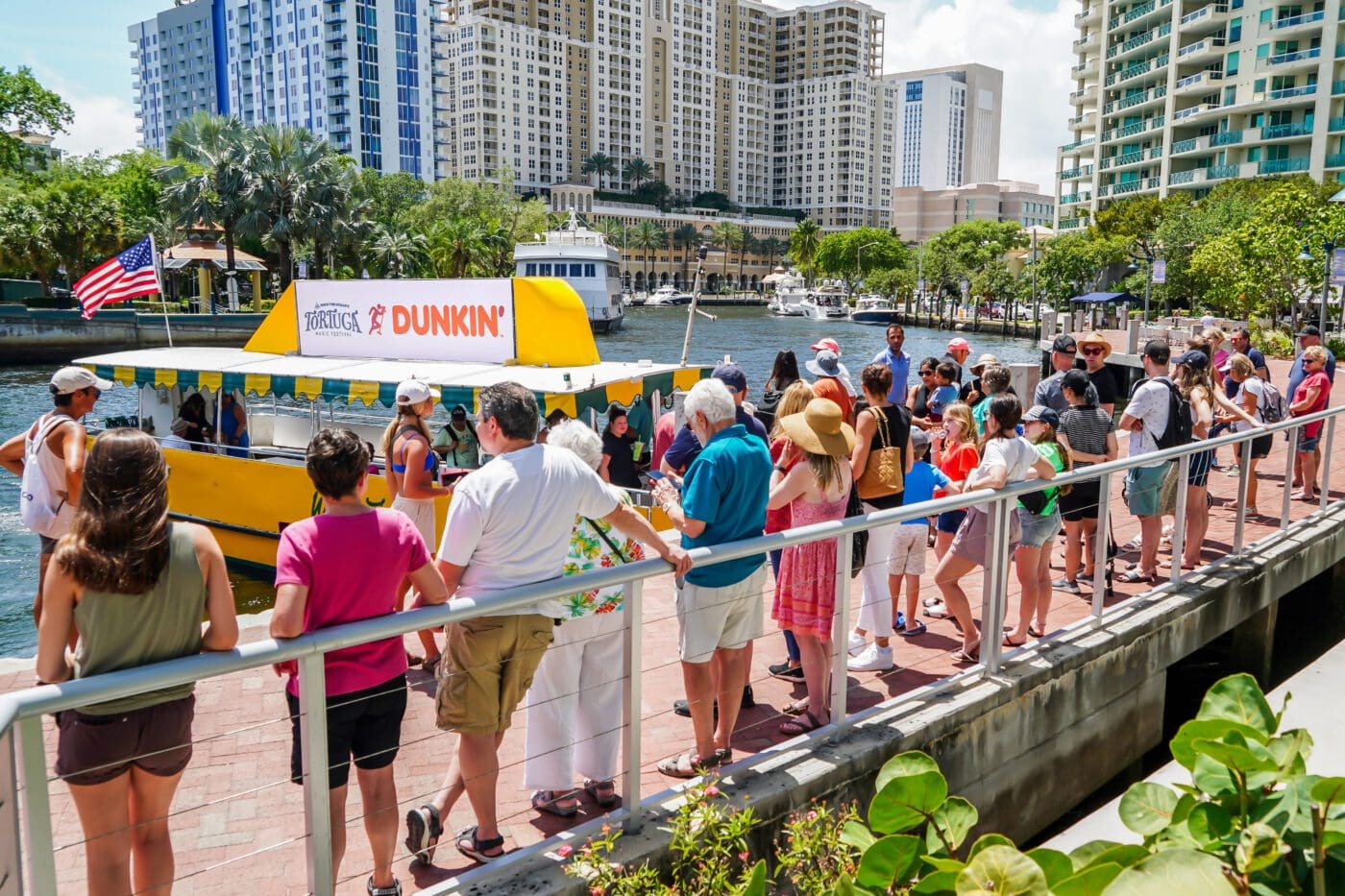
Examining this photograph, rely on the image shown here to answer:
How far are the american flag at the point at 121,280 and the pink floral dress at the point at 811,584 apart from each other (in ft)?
38.1

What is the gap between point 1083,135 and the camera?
91250mm

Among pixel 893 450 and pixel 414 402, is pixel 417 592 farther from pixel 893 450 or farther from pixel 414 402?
pixel 893 450

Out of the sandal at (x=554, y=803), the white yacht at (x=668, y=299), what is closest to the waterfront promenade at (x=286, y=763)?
the sandal at (x=554, y=803)

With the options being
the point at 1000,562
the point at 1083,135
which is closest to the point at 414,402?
the point at 1000,562

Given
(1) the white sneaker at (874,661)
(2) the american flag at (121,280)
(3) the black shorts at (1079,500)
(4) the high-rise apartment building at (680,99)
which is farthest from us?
(4) the high-rise apartment building at (680,99)

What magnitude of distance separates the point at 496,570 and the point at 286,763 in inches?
80.1

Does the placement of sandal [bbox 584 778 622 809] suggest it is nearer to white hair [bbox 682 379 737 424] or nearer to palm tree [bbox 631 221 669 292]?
white hair [bbox 682 379 737 424]

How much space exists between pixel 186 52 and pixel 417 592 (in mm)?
→ 179208

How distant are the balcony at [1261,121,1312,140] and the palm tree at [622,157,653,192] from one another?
110 meters

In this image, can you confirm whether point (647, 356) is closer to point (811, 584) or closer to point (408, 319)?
point (408, 319)

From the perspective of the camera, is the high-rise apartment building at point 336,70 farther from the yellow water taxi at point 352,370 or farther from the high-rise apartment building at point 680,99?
the yellow water taxi at point 352,370

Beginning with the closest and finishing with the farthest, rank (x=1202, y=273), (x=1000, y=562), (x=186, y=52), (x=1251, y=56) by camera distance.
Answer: (x=1000, y=562), (x=1202, y=273), (x=1251, y=56), (x=186, y=52)

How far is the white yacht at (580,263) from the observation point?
174ft

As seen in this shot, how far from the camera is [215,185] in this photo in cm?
5106
